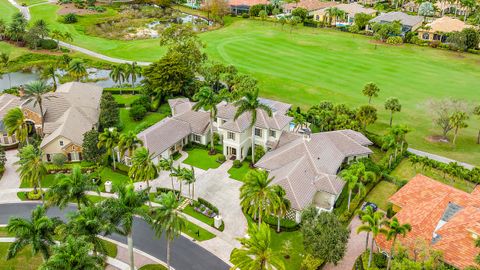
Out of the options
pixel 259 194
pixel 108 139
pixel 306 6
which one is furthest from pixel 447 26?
pixel 108 139

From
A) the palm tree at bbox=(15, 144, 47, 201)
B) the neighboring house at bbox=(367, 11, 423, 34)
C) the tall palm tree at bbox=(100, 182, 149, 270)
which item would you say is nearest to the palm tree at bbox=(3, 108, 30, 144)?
the palm tree at bbox=(15, 144, 47, 201)

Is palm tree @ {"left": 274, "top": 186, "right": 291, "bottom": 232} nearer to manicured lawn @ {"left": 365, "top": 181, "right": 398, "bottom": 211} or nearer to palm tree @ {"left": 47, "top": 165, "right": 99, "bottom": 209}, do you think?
manicured lawn @ {"left": 365, "top": 181, "right": 398, "bottom": 211}

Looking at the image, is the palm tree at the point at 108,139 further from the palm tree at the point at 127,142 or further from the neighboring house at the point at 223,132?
the neighboring house at the point at 223,132

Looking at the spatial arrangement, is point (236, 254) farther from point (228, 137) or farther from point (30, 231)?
point (228, 137)

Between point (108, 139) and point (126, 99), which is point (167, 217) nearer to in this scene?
point (108, 139)

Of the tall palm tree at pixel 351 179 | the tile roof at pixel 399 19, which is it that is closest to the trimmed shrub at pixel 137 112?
the tall palm tree at pixel 351 179
